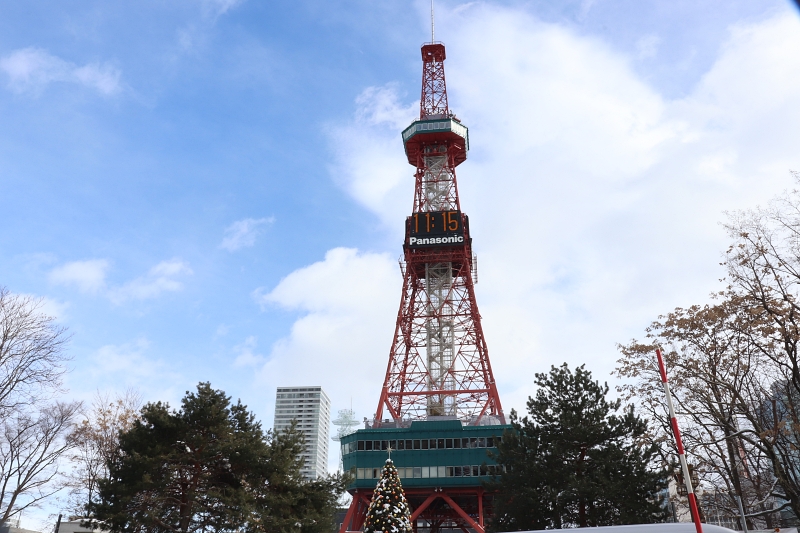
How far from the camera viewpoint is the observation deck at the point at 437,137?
7500 cm

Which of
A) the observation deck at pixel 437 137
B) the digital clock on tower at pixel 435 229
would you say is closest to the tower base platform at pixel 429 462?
the digital clock on tower at pixel 435 229

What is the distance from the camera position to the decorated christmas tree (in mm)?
24891

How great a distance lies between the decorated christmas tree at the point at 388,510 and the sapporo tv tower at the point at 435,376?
1061 inches

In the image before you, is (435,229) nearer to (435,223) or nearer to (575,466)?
(435,223)

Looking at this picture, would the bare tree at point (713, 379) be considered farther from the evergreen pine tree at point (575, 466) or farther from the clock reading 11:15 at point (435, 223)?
the clock reading 11:15 at point (435, 223)

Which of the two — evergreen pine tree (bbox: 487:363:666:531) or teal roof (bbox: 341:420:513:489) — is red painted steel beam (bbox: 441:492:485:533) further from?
evergreen pine tree (bbox: 487:363:666:531)

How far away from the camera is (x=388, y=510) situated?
25.3 metres

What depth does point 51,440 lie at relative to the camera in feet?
104

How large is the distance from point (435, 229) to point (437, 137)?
13952mm

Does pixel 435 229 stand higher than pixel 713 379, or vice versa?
pixel 435 229

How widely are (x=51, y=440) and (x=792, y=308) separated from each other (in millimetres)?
34091

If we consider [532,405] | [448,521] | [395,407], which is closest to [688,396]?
[532,405]

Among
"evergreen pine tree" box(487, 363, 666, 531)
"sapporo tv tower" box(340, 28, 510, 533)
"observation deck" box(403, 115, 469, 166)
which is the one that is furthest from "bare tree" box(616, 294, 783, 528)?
"observation deck" box(403, 115, 469, 166)

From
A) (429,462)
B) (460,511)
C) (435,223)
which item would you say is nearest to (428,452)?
(429,462)
